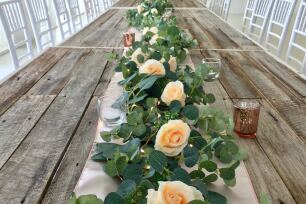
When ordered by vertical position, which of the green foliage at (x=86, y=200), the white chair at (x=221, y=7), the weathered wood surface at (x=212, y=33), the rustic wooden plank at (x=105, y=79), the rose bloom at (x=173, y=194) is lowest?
the white chair at (x=221, y=7)

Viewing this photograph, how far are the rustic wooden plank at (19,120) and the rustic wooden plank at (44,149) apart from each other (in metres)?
0.02

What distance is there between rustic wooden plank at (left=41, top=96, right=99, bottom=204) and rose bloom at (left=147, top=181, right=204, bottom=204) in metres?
0.29

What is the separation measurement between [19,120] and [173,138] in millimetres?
612

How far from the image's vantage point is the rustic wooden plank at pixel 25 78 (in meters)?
1.18

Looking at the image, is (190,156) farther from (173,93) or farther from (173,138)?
(173,93)

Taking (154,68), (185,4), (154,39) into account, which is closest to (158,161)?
(154,68)

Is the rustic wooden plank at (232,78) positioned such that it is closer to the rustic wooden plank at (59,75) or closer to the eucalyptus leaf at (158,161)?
the rustic wooden plank at (59,75)

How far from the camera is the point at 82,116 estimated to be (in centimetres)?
104

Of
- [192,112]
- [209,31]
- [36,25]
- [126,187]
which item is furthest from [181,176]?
[36,25]

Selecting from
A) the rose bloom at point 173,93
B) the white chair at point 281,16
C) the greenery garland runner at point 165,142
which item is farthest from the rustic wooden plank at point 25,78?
the white chair at point 281,16

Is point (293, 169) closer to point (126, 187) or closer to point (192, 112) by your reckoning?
point (192, 112)

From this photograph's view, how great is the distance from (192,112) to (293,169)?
0.95 feet

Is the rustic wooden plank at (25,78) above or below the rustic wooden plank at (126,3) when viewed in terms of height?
above

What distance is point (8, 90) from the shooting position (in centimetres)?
126
